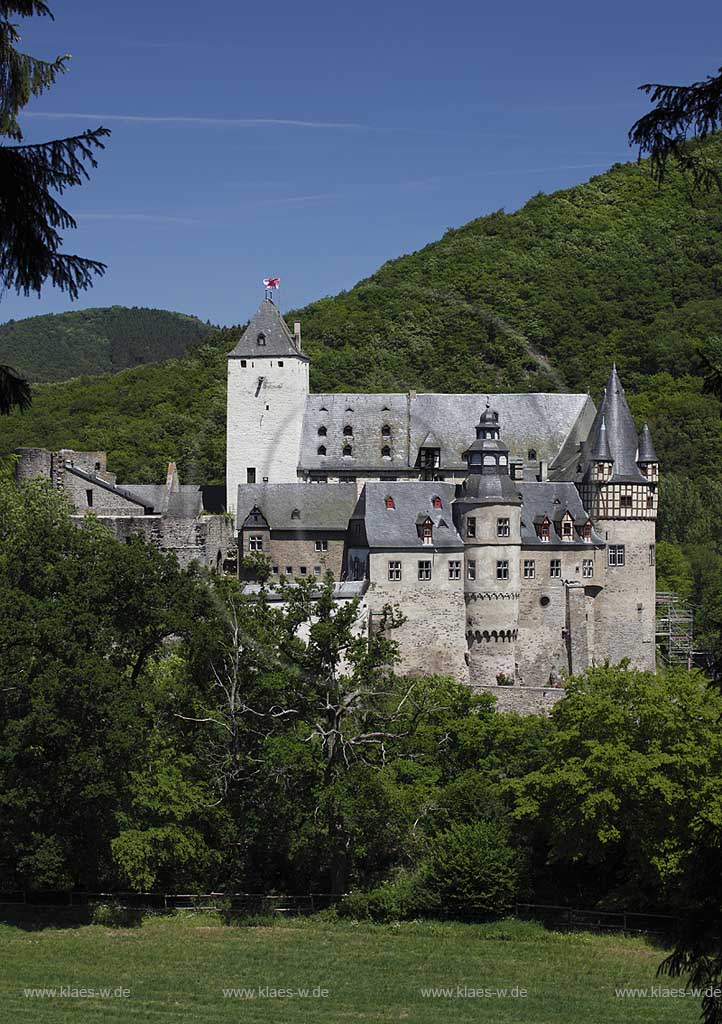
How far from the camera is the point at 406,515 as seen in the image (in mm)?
47625

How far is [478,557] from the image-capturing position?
155 feet

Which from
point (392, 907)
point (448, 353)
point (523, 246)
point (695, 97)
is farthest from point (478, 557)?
point (523, 246)

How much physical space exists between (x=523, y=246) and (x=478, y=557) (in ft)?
218

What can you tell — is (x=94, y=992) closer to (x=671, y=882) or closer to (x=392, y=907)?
(x=392, y=907)

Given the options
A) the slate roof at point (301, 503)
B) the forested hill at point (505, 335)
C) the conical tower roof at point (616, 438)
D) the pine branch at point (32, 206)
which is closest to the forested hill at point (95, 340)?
the forested hill at point (505, 335)

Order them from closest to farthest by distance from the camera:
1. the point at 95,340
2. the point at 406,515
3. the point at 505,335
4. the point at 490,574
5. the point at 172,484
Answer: the point at 490,574 < the point at 406,515 < the point at 172,484 < the point at 505,335 < the point at 95,340

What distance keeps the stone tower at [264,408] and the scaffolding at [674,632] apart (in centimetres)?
1725

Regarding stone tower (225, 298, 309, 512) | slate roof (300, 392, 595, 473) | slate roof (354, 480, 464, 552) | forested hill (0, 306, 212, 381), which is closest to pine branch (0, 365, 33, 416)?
slate roof (354, 480, 464, 552)

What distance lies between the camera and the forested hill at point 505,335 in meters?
86.0

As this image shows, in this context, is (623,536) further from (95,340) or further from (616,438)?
(95,340)

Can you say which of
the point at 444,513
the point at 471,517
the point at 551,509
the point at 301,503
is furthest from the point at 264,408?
the point at 551,509

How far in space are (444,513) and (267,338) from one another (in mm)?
15163

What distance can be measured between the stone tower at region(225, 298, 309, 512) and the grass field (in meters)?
27.6

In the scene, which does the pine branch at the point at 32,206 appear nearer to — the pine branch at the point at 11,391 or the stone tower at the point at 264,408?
the pine branch at the point at 11,391
